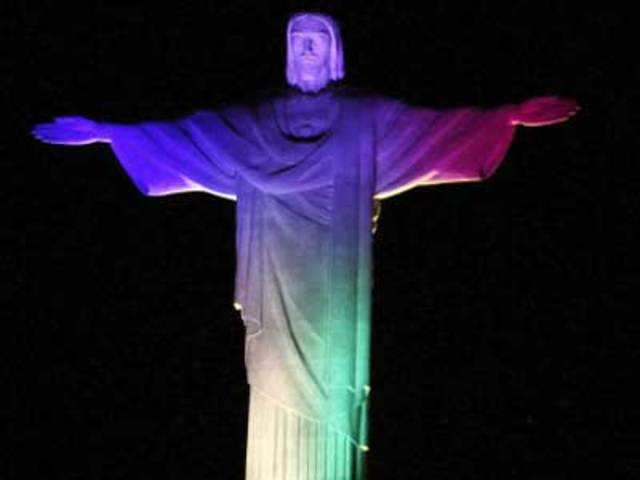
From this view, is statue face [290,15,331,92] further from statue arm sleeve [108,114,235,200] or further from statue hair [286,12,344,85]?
statue arm sleeve [108,114,235,200]

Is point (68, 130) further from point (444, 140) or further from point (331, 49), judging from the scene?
point (444, 140)

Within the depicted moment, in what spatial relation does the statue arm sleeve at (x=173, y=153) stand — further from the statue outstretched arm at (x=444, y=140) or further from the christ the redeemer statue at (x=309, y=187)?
the statue outstretched arm at (x=444, y=140)

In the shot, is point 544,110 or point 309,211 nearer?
point 544,110

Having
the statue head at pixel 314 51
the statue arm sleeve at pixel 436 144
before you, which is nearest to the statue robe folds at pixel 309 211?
the statue arm sleeve at pixel 436 144

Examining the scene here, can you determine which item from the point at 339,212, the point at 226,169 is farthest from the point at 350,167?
the point at 226,169

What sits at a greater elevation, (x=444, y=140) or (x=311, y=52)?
(x=311, y=52)

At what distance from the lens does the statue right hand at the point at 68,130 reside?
690 centimetres

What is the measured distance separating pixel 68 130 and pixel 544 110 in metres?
2.85

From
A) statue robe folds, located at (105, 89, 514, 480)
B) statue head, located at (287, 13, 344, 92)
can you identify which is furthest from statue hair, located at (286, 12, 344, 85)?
statue robe folds, located at (105, 89, 514, 480)

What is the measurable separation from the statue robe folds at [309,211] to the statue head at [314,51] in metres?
0.11

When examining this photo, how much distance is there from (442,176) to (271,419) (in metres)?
1.74

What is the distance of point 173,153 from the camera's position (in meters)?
7.00

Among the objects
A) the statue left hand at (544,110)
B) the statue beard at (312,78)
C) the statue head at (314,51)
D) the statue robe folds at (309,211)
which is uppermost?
the statue head at (314,51)

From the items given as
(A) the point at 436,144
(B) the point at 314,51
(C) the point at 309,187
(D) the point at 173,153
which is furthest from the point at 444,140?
(D) the point at 173,153
